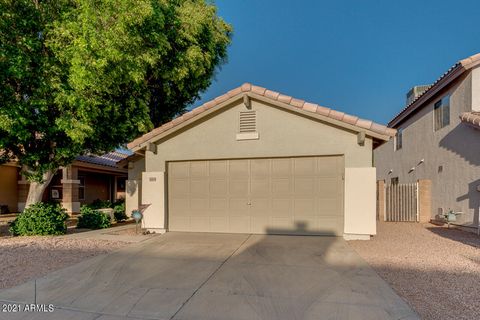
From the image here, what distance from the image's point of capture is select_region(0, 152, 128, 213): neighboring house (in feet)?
54.1

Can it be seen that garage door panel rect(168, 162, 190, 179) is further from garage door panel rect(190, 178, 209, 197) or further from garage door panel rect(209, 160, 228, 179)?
garage door panel rect(209, 160, 228, 179)

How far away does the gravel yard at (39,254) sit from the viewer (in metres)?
5.41

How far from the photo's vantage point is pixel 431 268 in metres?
5.67

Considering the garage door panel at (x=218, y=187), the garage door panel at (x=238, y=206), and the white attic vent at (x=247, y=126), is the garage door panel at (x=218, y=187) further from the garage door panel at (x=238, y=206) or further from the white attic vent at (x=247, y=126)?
the white attic vent at (x=247, y=126)

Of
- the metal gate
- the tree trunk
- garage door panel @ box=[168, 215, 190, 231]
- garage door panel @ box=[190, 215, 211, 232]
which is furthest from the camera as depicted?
the metal gate

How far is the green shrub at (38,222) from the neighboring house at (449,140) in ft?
44.8

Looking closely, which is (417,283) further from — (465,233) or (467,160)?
(467,160)

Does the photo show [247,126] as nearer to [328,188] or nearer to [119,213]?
[328,188]

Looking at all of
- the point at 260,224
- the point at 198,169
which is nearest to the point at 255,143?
the point at 198,169

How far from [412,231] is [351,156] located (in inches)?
Answer: 170

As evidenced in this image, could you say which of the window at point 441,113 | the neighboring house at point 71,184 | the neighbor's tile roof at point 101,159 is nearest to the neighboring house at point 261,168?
the window at point 441,113

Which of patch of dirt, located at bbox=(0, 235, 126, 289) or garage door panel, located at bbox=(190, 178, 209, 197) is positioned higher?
garage door panel, located at bbox=(190, 178, 209, 197)

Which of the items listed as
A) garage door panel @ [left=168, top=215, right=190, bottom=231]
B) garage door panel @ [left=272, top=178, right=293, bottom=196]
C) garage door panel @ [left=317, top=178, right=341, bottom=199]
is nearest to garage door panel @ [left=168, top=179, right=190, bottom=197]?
garage door panel @ [left=168, top=215, right=190, bottom=231]

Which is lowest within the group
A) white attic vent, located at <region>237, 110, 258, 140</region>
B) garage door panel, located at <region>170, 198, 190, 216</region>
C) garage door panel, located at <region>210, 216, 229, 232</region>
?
garage door panel, located at <region>210, 216, 229, 232</region>
